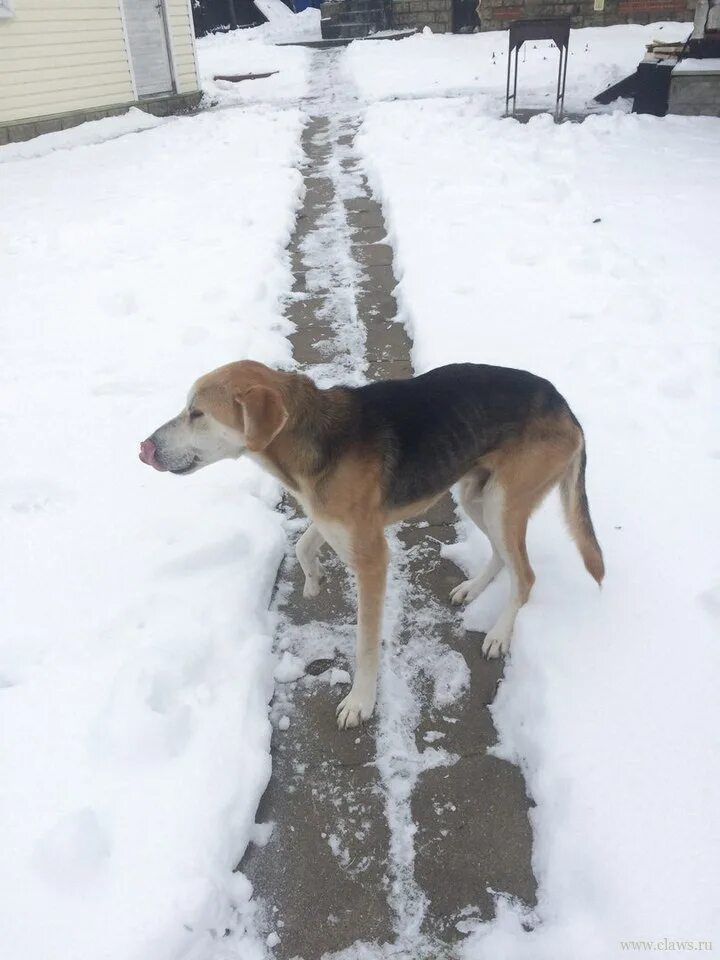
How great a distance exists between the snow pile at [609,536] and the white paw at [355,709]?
50 cm

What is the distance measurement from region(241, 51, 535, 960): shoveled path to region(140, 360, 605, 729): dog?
165 millimetres

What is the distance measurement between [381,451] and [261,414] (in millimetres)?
483

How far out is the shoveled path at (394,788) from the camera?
2.01 m

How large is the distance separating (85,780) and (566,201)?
761 centimetres

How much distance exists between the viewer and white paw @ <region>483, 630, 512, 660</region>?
9.14 feet

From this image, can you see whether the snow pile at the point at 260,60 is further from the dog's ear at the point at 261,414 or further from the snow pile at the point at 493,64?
the dog's ear at the point at 261,414

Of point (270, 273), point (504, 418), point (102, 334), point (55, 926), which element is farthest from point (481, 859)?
point (270, 273)

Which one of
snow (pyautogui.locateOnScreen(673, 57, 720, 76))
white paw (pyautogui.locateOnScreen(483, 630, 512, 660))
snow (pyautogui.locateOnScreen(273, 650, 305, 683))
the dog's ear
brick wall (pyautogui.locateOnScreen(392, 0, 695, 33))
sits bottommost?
snow (pyautogui.locateOnScreen(273, 650, 305, 683))

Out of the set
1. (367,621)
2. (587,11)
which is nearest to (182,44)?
(587,11)

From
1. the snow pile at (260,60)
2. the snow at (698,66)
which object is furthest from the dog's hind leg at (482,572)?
the snow pile at (260,60)

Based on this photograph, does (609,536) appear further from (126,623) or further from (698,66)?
(698,66)

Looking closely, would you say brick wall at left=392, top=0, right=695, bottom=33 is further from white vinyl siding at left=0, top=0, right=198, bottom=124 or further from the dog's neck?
the dog's neck

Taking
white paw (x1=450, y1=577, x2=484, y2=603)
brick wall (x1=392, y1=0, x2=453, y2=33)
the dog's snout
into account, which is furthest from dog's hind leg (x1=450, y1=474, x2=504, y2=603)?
brick wall (x1=392, y1=0, x2=453, y2=33)

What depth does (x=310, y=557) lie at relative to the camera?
9.89 ft
